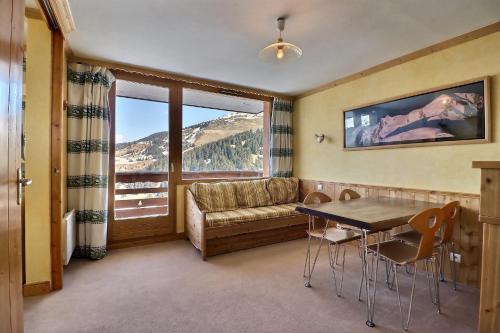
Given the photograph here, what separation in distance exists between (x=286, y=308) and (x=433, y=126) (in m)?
2.43

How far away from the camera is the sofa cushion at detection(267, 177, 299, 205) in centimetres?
431

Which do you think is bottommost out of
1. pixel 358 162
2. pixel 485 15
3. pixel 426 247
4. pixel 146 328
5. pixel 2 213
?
pixel 146 328

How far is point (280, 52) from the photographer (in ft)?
7.53

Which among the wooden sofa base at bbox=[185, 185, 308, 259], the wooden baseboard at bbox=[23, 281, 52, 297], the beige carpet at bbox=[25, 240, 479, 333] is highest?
the wooden sofa base at bbox=[185, 185, 308, 259]

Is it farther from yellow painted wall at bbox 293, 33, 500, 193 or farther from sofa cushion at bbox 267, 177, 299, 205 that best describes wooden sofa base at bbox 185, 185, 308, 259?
yellow painted wall at bbox 293, 33, 500, 193

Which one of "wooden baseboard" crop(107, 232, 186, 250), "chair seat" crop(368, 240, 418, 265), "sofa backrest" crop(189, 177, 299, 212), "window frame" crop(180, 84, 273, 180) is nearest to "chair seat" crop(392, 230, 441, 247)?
"chair seat" crop(368, 240, 418, 265)

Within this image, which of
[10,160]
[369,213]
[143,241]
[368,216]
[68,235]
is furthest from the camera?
[143,241]

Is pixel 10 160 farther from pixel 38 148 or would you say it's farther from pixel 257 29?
pixel 257 29

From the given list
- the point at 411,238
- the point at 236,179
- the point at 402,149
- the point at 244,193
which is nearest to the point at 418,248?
the point at 411,238

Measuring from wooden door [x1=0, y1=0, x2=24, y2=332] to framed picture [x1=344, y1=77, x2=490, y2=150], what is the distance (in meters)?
3.45

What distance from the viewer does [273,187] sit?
4.34 metres

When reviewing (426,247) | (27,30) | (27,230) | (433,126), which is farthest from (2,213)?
(433,126)

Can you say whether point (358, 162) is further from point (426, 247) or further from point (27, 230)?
point (27, 230)

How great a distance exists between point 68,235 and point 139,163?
4.17ft
